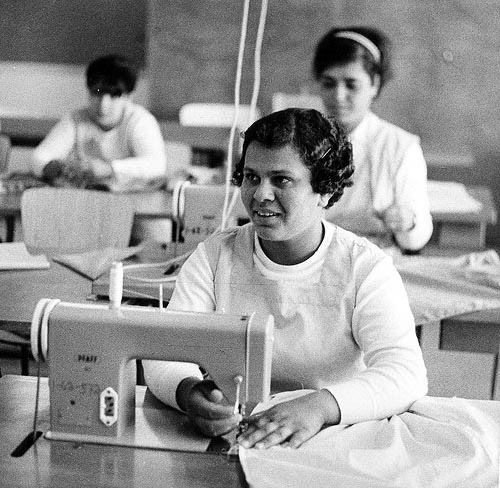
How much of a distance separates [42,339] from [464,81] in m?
4.70

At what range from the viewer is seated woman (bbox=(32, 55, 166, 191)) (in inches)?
157

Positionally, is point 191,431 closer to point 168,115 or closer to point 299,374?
point 299,374

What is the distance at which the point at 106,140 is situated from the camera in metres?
4.23

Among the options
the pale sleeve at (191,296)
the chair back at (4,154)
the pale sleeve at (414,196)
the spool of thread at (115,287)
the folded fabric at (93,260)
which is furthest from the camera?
the chair back at (4,154)

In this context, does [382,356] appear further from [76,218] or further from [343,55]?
[76,218]

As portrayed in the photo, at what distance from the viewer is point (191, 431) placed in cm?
147

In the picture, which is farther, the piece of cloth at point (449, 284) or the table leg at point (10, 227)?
the table leg at point (10, 227)

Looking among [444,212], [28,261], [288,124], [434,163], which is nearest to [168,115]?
[434,163]

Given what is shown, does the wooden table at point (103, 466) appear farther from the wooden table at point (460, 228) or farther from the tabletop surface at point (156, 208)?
the wooden table at point (460, 228)

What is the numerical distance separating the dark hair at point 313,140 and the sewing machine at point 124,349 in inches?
14.9

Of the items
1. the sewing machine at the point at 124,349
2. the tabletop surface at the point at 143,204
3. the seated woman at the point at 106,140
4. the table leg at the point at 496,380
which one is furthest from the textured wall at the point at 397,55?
the sewing machine at the point at 124,349

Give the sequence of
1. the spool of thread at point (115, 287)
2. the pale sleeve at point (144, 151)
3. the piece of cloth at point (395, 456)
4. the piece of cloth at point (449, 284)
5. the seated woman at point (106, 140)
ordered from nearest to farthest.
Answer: the piece of cloth at point (395, 456)
the spool of thread at point (115, 287)
the piece of cloth at point (449, 284)
the seated woman at point (106, 140)
the pale sleeve at point (144, 151)

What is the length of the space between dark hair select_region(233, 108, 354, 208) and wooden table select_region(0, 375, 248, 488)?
56 centimetres

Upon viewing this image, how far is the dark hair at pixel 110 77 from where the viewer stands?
412 centimetres
